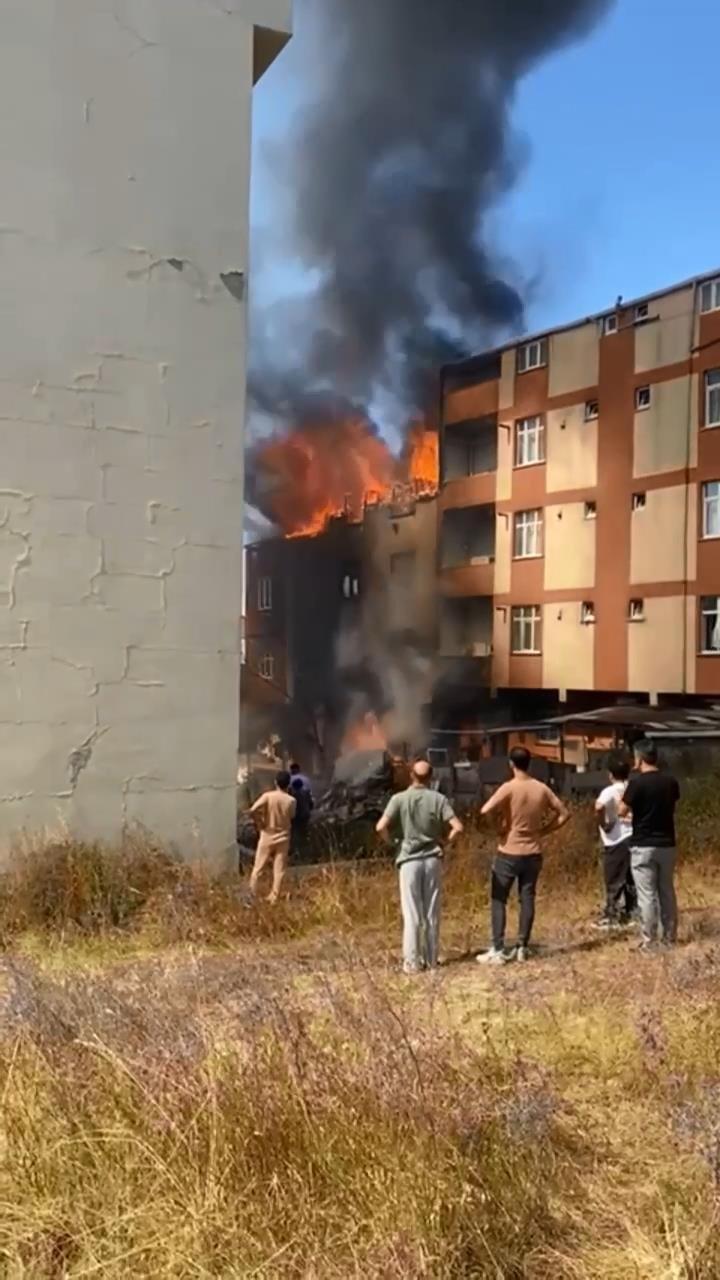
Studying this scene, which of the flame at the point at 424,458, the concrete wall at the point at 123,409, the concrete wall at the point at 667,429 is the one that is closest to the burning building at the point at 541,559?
the concrete wall at the point at 667,429

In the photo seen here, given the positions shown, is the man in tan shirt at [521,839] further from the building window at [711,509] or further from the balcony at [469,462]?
the balcony at [469,462]

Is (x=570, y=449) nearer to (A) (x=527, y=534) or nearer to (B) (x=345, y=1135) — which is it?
(A) (x=527, y=534)

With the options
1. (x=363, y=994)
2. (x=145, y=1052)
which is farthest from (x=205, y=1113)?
(x=363, y=994)

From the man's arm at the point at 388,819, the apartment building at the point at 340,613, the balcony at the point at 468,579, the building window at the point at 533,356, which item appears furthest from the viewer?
the building window at the point at 533,356

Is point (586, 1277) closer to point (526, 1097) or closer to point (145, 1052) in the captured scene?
point (526, 1097)

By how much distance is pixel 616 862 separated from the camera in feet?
33.1

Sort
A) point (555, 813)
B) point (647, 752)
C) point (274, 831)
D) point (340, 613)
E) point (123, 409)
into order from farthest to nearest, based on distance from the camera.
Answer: point (340, 613), point (123, 409), point (274, 831), point (647, 752), point (555, 813)

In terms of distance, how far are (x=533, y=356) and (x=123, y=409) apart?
13592 mm

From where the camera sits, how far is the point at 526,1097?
4.39m

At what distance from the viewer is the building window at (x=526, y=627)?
21312 mm

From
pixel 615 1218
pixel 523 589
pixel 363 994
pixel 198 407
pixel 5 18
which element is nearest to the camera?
pixel 615 1218

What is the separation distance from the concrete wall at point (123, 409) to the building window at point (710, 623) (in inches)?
436

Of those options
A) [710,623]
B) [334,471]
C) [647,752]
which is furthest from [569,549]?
[647,752]

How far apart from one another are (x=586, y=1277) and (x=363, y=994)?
2450 millimetres
